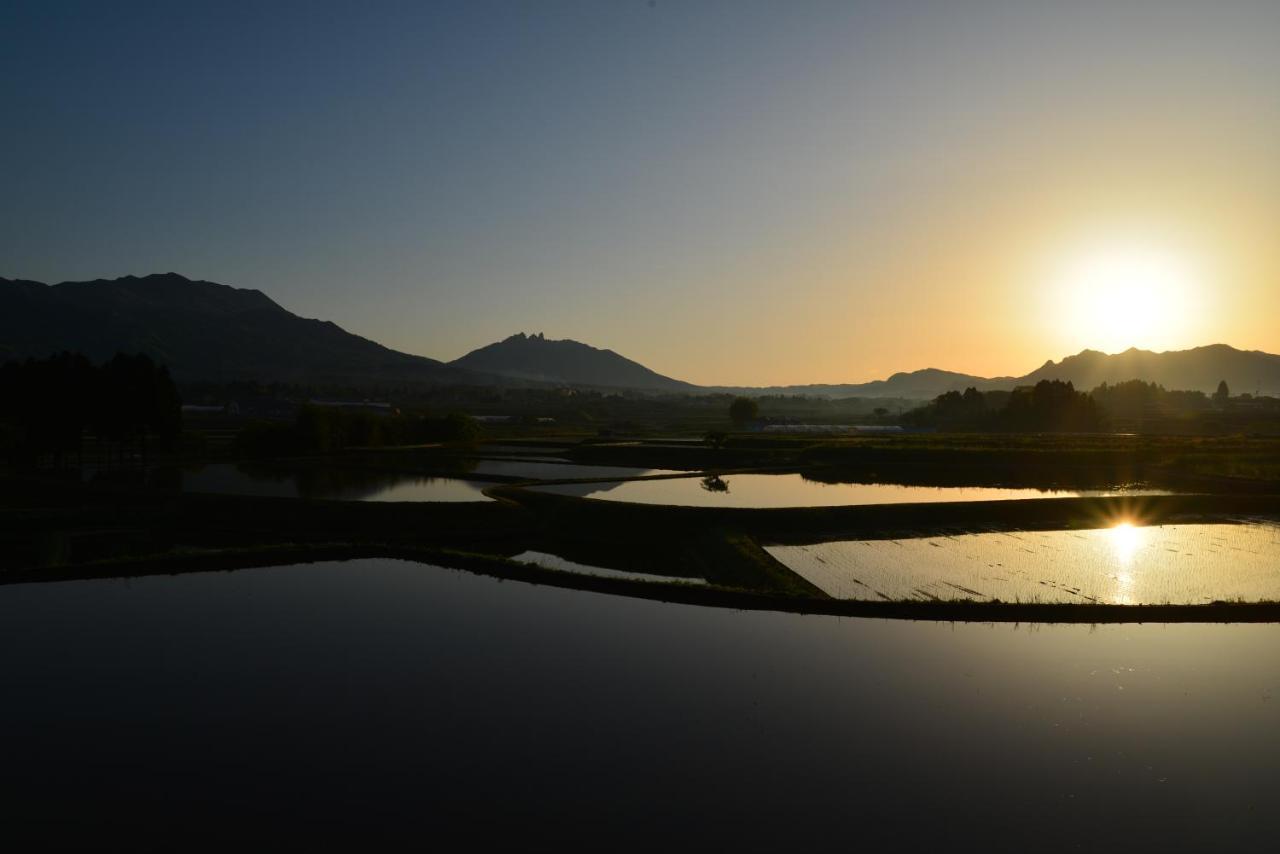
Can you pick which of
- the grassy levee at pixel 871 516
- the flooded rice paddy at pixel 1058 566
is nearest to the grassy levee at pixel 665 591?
the flooded rice paddy at pixel 1058 566

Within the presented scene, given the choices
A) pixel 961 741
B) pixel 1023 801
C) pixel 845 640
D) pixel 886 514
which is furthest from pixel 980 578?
pixel 1023 801

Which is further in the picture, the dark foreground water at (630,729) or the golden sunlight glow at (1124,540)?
the golden sunlight glow at (1124,540)

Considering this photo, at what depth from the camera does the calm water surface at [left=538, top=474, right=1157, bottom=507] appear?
41.5m

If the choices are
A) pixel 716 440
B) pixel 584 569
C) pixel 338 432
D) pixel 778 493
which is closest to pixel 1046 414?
pixel 716 440

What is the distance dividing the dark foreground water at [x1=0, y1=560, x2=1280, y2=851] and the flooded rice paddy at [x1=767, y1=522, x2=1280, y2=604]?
352 centimetres

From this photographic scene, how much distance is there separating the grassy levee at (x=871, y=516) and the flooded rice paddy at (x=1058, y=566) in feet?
7.10

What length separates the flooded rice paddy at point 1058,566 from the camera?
24234mm

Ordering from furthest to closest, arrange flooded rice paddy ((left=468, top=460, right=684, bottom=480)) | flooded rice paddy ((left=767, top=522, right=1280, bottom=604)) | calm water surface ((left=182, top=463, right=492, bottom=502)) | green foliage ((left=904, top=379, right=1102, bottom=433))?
green foliage ((left=904, top=379, right=1102, bottom=433))
flooded rice paddy ((left=468, top=460, right=684, bottom=480))
calm water surface ((left=182, top=463, right=492, bottom=502))
flooded rice paddy ((left=767, top=522, right=1280, bottom=604))

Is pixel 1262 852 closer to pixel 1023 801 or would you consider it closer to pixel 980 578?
pixel 1023 801

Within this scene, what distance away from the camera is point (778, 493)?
46469 mm

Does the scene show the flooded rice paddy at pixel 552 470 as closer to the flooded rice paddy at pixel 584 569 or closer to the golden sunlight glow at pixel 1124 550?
the flooded rice paddy at pixel 584 569

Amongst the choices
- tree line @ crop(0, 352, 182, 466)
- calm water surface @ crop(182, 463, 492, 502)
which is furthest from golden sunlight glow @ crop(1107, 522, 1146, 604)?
tree line @ crop(0, 352, 182, 466)

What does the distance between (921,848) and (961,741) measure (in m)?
3.75

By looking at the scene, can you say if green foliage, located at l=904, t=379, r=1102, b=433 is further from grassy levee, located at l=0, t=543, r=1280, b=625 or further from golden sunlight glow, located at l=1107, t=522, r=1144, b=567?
grassy levee, located at l=0, t=543, r=1280, b=625
